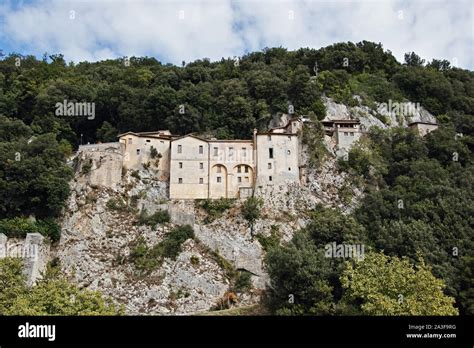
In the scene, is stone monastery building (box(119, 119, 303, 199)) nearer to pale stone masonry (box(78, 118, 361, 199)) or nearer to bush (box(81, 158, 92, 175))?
pale stone masonry (box(78, 118, 361, 199))

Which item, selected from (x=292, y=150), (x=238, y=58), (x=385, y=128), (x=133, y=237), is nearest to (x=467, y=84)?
(x=385, y=128)

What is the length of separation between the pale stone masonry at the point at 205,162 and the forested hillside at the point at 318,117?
15.8ft

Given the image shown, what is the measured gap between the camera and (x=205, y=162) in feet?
186

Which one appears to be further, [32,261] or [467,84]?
[467,84]

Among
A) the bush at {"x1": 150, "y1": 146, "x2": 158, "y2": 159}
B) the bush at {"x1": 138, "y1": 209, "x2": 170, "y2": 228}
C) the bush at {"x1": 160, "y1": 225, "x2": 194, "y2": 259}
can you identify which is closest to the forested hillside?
the bush at {"x1": 138, "y1": 209, "x2": 170, "y2": 228}

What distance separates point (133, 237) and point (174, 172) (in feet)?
30.3

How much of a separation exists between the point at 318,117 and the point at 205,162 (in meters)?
18.8

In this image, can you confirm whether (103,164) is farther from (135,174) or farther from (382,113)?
(382,113)

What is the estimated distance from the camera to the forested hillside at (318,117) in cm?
4062

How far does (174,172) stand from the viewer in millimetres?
56094

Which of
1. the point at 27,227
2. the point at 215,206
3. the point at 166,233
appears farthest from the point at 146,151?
the point at 27,227

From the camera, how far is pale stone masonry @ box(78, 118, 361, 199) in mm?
55719

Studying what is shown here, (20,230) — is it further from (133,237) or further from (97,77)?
(97,77)

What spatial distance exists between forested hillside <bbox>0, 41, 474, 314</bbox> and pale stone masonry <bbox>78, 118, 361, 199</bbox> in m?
4.82
